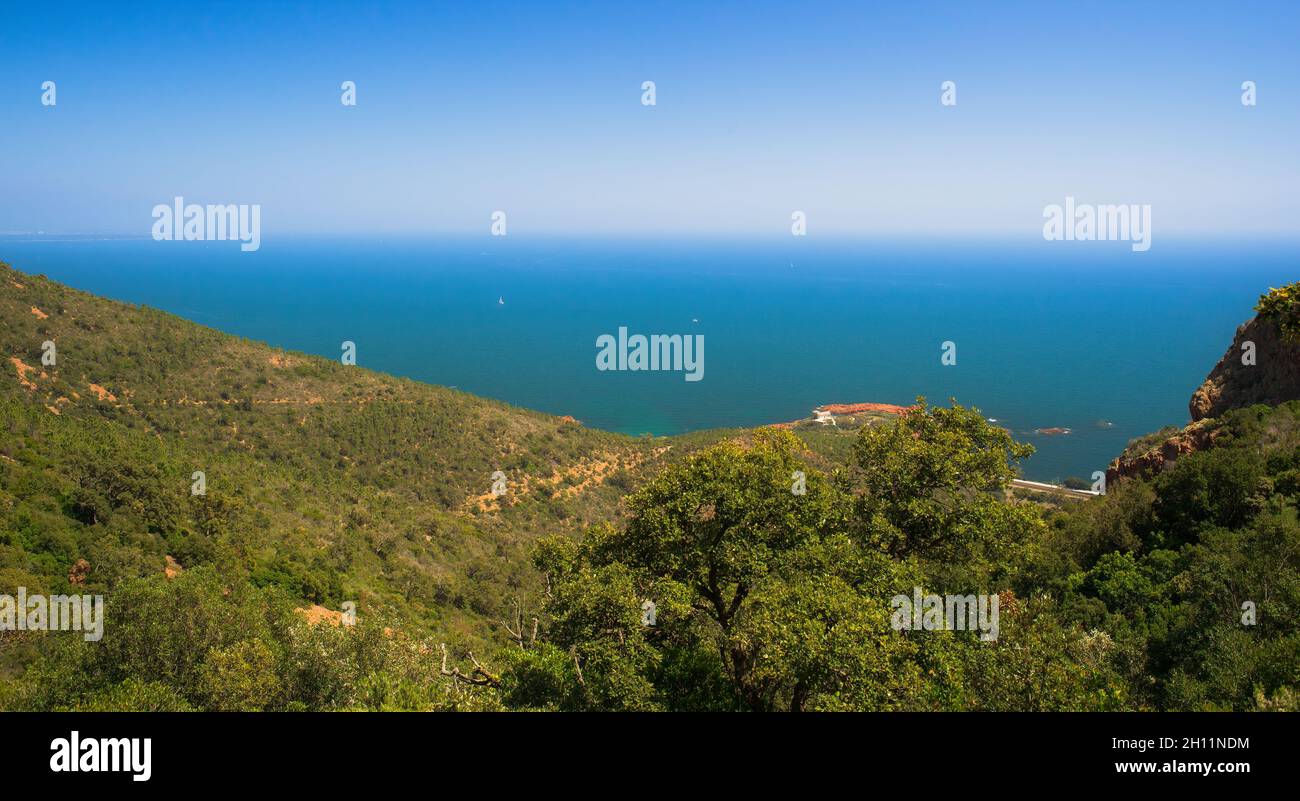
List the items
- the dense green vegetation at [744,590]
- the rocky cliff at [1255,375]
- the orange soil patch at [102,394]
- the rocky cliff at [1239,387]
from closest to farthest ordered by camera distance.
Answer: the dense green vegetation at [744,590]
the rocky cliff at [1239,387]
the rocky cliff at [1255,375]
the orange soil patch at [102,394]

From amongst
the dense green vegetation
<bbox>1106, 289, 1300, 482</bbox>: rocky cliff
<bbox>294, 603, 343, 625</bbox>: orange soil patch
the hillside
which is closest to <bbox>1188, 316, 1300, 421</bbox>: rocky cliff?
<bbox>1106, 289, 1300, 482</bbox>: rocky cliff

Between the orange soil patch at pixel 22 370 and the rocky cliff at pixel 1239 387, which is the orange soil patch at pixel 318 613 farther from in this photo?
the rocky cliff at pixel 1239 387

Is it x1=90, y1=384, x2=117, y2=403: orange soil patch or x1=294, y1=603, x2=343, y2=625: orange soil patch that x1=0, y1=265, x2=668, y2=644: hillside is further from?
x1=294, y1=603, x2=343, y2=625: orange soil patch

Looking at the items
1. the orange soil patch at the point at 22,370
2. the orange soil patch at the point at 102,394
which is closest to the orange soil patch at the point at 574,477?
the orange soil patch at the point at 102,394
